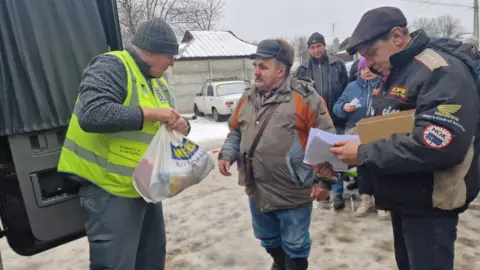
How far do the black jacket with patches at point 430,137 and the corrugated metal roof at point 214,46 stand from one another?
17.3m

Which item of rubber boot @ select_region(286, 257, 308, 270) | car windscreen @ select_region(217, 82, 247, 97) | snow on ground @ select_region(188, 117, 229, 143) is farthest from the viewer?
car windscreen @ select_region(217, 82, 247, 97)

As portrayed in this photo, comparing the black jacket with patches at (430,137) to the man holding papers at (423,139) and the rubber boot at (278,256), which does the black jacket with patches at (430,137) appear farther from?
the rubber boot at (278,256)

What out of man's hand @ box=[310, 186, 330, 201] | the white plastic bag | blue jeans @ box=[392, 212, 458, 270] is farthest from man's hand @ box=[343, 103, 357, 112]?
the white plastic bag

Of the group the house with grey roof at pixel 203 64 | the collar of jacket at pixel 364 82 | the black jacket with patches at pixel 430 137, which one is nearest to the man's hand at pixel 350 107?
the collar of jacket at pixel 364 82

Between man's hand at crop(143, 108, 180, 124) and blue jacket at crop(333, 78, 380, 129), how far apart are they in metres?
2.57

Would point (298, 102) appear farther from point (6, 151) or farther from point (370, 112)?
point (6, 151)

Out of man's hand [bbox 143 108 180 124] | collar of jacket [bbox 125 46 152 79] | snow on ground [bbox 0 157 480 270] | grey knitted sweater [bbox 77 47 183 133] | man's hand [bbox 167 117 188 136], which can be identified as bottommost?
snow on ground [bbox 0 157 480 270]

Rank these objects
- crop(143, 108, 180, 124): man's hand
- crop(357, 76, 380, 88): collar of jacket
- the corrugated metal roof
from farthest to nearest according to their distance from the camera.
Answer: the corrugated metal roof, crop(357, 76, 380, 88): collar of jacket, crop(143, 108, 180, 124): man's hand

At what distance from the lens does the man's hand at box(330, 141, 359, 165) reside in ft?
5.95

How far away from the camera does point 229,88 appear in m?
15.2

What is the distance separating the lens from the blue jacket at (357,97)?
13.2 ft

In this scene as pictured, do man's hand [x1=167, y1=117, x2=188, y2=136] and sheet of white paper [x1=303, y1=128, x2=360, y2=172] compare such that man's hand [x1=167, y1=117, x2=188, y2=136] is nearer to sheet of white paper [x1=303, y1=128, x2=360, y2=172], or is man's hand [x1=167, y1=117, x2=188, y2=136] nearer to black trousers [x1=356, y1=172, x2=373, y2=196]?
sheet of white paper [x1=303, y1=128, x2=360, y2=172]

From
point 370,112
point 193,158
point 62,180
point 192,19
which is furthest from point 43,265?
point 192,19

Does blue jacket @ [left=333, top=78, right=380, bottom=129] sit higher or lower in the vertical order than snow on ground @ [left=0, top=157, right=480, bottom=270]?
higher
